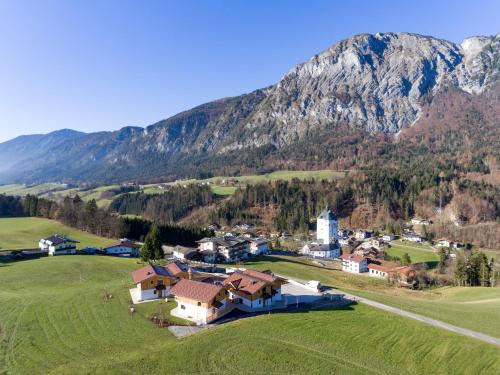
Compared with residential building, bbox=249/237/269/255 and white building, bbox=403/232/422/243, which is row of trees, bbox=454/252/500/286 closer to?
residential building, bbox=249/237/269/255

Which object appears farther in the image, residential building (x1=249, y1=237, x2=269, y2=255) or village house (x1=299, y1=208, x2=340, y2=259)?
village house (x1=299, y1=208, x2=340, y2=259)

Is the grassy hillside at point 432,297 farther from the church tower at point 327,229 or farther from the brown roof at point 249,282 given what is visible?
the church tower at point 327,229

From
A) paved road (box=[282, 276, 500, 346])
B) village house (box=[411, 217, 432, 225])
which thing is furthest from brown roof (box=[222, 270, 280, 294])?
village house (box=[411, 217, 432, 225])

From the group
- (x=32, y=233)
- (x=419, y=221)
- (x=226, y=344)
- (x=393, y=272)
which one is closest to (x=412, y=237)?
(x=419, y=221)

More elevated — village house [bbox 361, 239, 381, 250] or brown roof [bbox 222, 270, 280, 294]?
brown roof [bbox 222, 270, 280, 294]

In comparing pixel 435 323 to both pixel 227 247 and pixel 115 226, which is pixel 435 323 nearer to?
pixel 227 247

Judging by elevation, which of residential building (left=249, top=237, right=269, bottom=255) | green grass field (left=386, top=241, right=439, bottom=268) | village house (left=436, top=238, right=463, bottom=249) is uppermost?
residential building (left=249, top=237, right=269, bottom=255)
